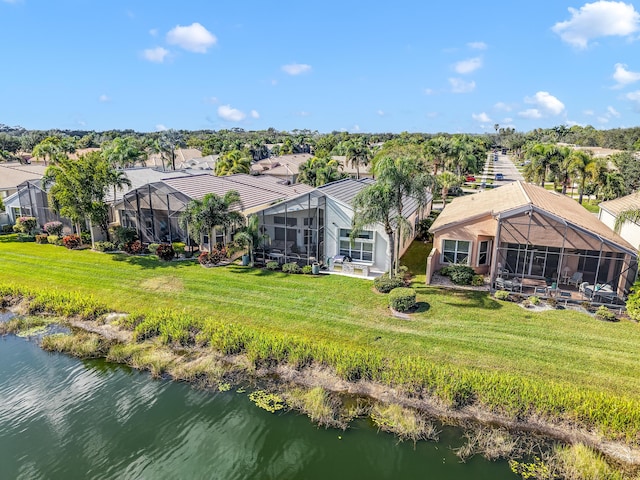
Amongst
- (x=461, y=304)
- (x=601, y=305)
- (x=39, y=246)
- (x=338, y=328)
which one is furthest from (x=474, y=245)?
(x=39, y=246)

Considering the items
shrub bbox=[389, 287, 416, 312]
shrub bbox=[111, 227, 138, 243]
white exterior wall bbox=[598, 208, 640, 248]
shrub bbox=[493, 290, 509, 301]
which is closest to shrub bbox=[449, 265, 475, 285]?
shrub bbox=[493, 290, 509, 301]

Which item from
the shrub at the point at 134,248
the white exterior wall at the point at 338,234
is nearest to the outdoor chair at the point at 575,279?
the white exterior wall at the point at 338,234

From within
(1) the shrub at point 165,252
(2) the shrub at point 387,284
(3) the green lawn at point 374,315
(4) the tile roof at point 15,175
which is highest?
(4) the tile roof at point 15,175

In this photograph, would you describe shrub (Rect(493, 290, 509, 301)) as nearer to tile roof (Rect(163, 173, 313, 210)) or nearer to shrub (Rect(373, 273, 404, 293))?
shrub (Rect(373, 273, 404, 293))

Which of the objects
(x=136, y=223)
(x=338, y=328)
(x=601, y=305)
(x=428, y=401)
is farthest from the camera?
(x=136, y=223)

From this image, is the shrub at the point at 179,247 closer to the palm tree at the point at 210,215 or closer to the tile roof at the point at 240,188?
the palm tree at the point at 210,215

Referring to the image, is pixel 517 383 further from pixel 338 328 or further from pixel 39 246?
pixel 39 246

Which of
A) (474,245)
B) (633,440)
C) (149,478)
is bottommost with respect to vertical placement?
(149,478)

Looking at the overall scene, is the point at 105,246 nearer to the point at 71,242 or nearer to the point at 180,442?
the point at 71,242

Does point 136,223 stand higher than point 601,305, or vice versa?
point 136,223
